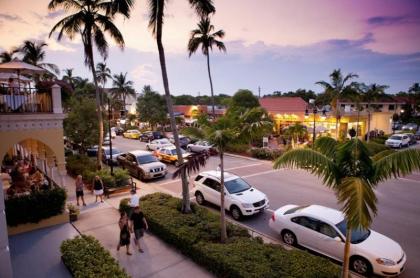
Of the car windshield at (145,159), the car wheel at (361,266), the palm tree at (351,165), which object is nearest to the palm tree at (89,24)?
the car windshield at (145,159)

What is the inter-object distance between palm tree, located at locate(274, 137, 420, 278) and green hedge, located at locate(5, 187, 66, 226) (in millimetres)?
8917

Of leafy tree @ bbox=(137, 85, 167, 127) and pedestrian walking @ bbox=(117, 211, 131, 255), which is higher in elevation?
leafy tree @ bbox=(137, 85, 167, 127)

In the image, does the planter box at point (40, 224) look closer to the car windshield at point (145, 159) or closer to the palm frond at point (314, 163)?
the car windshield at point (145, 159)

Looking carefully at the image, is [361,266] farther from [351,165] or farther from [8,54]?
[8,54]

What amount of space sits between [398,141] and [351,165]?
29151 millimetres

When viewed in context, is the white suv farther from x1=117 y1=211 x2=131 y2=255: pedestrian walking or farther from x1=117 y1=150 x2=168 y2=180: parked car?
x1=117 y1=150 x2=168 y2=180: parked car

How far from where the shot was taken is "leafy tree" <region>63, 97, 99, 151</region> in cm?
1923

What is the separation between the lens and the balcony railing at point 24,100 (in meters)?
10.9

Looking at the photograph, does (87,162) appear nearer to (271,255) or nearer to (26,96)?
(26,96)

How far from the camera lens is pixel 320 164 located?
19.0 feet

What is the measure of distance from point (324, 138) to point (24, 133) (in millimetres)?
11288

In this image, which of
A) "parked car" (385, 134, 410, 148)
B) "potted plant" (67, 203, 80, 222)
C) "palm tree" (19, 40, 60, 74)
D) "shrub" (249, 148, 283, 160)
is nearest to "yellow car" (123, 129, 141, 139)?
"palm tree" (19, 40, 60, 74)

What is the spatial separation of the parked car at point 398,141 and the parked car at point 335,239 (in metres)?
25.3

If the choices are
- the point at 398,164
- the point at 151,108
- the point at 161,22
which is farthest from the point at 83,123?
the point at 151,108
